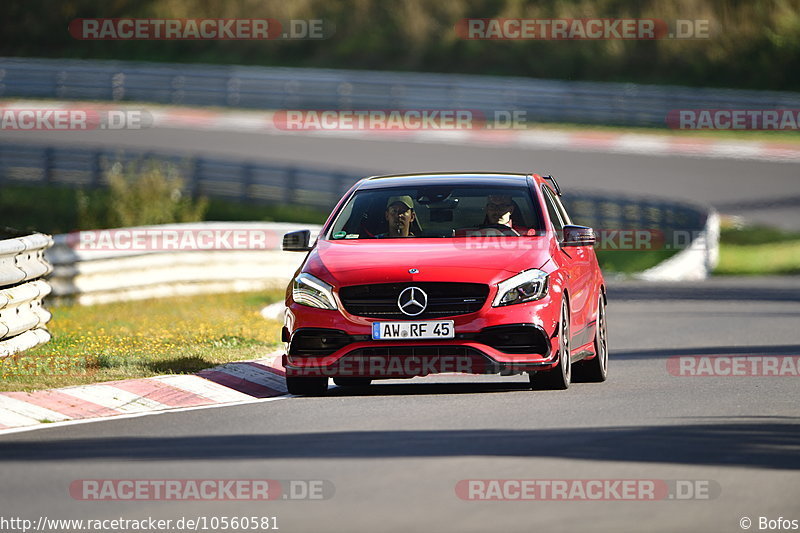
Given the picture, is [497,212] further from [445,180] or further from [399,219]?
[399,219]

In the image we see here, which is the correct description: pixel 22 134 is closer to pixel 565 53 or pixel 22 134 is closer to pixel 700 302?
pixel 565 53

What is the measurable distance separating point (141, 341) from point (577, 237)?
4693mm

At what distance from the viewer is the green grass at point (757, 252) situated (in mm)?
30853

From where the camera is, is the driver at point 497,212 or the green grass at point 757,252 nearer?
the driver at point 497,212

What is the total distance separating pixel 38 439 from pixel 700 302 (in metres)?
14.9

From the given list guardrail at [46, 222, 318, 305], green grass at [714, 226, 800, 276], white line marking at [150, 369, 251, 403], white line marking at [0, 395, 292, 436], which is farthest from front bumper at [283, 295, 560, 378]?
green grass at [714, 226, 800, 276]

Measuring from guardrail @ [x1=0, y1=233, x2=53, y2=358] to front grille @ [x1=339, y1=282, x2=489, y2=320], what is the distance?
3257 mm

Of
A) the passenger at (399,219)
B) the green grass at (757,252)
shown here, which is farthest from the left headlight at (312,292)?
the green grass at (757,252)

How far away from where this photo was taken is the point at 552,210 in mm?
13594

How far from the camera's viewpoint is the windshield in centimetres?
1284

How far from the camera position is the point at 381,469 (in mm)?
8859

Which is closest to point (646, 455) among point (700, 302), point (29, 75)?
point (700, 302)

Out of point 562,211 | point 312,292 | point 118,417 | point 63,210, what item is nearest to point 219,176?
point 63,210

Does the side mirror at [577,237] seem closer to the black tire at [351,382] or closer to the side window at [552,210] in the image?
the side window at [552,210]
